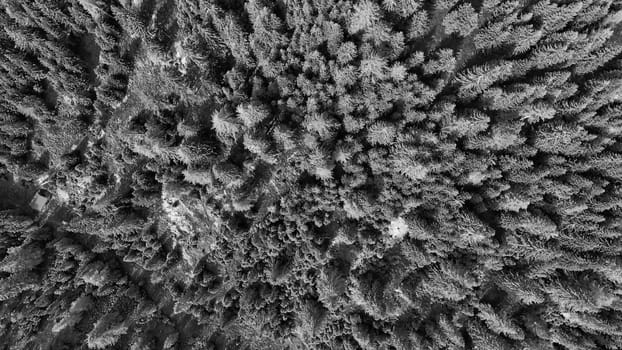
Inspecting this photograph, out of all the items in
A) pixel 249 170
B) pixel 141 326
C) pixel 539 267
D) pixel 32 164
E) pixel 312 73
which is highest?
pixel 312 73

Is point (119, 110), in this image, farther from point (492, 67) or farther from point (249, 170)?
point (492, 67)

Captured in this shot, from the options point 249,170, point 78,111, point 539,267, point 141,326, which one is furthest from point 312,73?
point 141,326

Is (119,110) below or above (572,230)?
below

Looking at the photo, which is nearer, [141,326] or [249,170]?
[249,170]

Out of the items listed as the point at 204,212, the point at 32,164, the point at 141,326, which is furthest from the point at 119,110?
the point at 141,326

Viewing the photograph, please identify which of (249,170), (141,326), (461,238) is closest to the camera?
(461,238)

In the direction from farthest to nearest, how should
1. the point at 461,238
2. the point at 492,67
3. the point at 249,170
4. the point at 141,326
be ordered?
1. the point at 141,326
2. the point at 249,170
3. the point at 461,238
4. the point at 492,67

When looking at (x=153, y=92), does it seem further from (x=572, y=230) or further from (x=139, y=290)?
(x=572, y=230)
